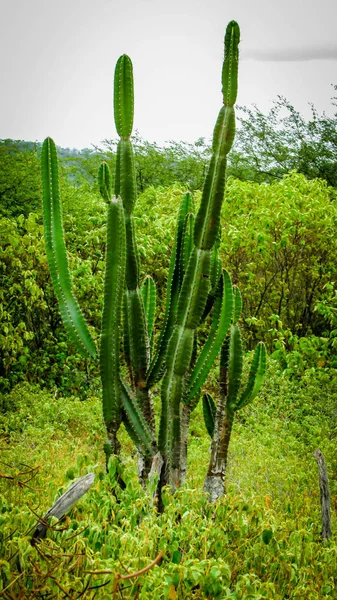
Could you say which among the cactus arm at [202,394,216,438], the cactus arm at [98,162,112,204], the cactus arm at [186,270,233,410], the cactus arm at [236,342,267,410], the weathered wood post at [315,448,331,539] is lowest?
the weathered wood post at [315,448,331,539]

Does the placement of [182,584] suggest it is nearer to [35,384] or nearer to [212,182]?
[212,182]

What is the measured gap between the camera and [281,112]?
623 inches

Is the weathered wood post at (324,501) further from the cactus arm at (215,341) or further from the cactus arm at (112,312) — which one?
the cactus arm at (112,312)

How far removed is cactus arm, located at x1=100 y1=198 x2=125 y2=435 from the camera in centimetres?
294

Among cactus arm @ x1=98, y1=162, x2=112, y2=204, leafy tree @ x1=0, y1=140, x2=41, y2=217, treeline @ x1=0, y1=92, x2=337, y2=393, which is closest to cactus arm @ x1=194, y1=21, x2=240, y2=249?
cactus arm @ x1=98, y1=162, x2=112, y2=204

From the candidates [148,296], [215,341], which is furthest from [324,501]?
[148,296]

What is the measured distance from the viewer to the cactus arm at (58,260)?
3283mm

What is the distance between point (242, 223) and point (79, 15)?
142 inches

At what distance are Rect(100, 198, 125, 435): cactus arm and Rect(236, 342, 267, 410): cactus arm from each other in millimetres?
1106

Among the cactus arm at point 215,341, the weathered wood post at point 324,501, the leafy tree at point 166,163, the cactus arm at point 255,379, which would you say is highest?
the leafy tree at point 166,163

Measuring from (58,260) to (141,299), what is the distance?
0.52 m

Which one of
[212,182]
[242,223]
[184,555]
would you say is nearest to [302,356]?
[242,223]

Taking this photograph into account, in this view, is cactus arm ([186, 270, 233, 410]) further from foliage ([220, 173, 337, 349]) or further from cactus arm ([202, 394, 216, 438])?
foliage ([220, 173, 337, 349])

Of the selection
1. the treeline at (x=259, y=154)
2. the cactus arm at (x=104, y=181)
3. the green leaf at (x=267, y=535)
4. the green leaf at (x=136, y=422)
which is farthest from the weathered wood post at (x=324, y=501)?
the treeline at (x=259, y=154)
